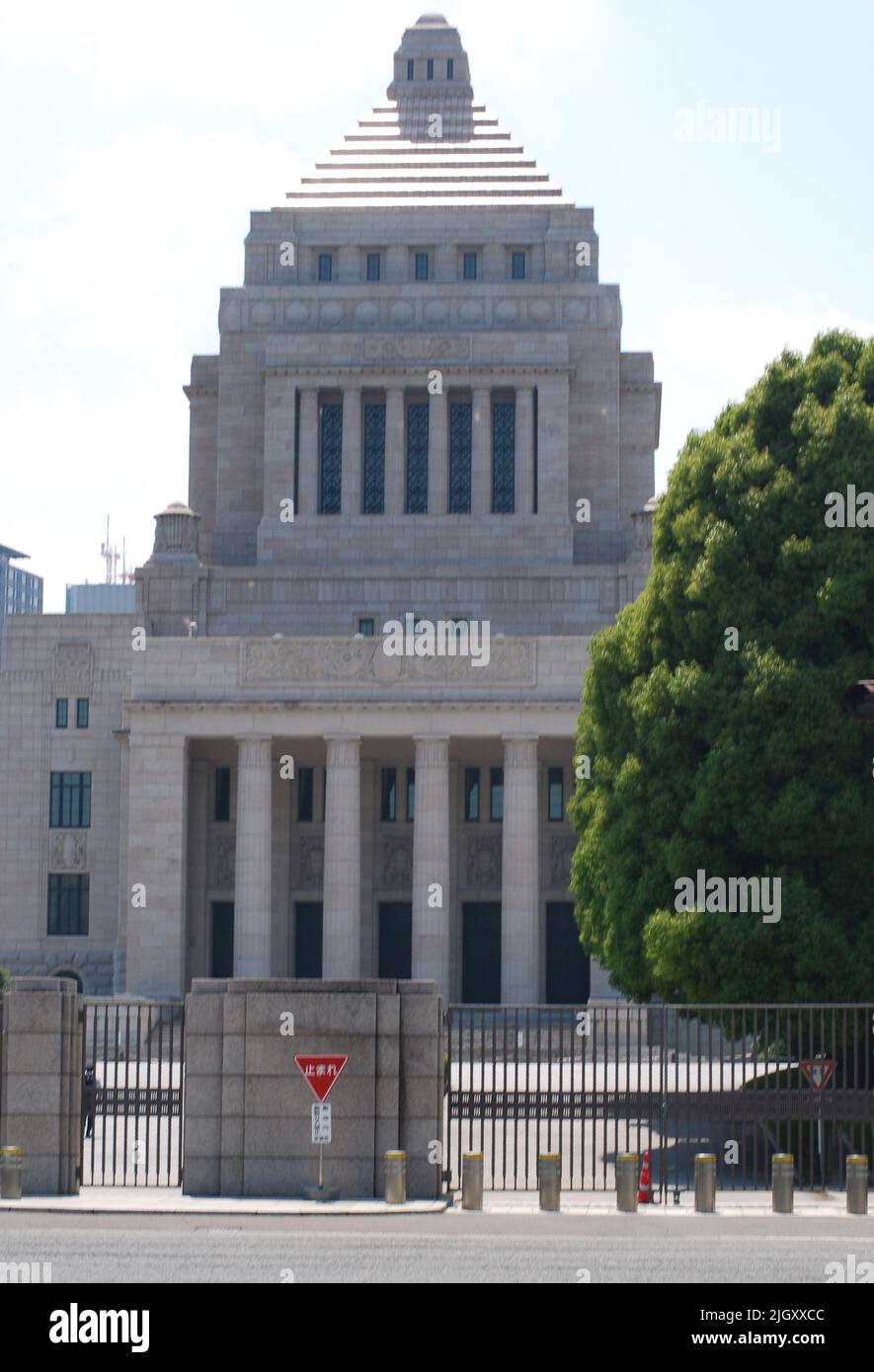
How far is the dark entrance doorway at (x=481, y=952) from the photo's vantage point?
245 feet

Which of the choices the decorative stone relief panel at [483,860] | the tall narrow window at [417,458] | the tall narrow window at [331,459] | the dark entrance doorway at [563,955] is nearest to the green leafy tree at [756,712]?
the dark entrance doorway at [563,955]

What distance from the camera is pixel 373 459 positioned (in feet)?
272

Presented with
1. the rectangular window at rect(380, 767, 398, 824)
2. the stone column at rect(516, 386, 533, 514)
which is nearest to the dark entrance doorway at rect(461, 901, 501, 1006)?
the rectangular window at rect(380, 767, 398, 824)

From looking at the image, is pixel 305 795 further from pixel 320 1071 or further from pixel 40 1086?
pixel 320 1071

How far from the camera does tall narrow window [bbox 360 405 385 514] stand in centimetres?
8231

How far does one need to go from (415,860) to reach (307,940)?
6.82 m

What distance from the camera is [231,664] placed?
7125 cm

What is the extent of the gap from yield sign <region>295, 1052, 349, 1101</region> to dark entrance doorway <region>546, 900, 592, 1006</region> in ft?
142

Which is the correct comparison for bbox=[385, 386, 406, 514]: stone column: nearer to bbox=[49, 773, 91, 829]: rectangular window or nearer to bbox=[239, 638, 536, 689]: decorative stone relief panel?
bbox=[239, 638, 536, 689]: decorative stone relief panel

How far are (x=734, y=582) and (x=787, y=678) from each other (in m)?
2.51

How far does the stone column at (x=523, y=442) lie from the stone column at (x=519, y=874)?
1433cm
